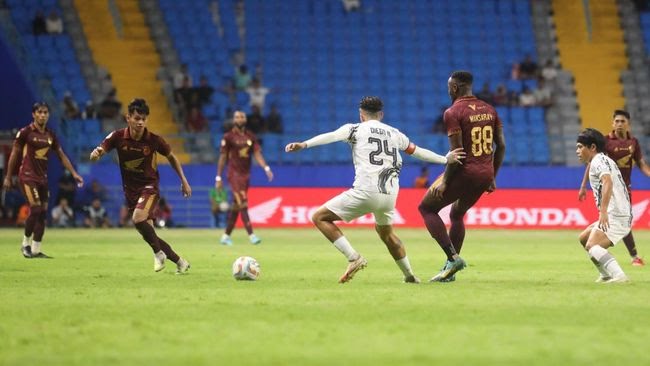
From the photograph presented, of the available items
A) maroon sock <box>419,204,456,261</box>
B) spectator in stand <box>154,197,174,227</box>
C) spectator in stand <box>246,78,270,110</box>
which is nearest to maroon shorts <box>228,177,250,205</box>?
spectator in stand <box>154,197,174,227</box>

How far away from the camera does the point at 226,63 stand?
3847 centimetres

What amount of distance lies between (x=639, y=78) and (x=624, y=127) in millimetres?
22380

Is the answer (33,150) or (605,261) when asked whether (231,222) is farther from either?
(605,261)

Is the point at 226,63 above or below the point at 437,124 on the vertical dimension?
above

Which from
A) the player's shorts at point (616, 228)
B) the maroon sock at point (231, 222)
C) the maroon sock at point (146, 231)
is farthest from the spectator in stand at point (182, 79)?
the player's shorts at point (616, 228)

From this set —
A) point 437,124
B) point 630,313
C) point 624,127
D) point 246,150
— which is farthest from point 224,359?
point 437,124

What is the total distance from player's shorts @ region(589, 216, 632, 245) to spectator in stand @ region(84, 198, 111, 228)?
70.6 ft

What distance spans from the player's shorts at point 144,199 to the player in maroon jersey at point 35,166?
3.58 meters

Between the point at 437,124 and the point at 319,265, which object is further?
the point at 437,124

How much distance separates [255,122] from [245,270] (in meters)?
21.5

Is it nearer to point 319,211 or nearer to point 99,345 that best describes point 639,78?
point 319,211

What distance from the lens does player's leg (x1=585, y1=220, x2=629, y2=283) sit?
1327cm

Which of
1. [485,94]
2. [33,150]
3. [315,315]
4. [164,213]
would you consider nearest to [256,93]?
[164,213]

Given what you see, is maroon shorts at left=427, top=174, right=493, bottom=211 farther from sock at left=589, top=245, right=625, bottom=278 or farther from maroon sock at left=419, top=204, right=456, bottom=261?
sock at left=589, top=245, right=625, bottom=278
